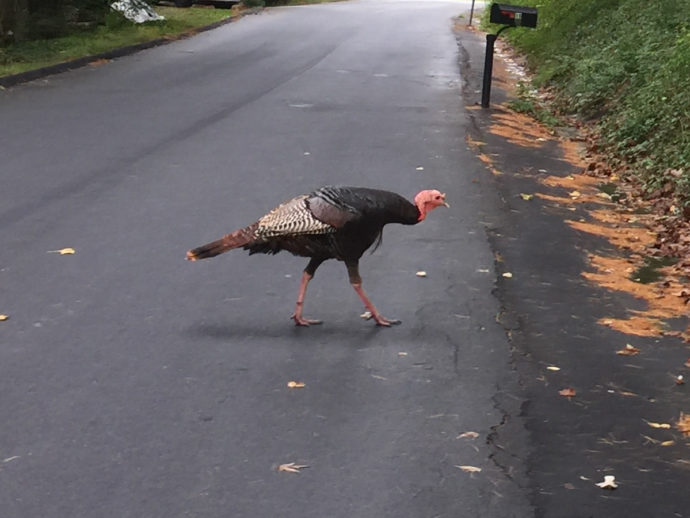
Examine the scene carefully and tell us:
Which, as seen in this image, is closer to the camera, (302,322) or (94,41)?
(302,322)

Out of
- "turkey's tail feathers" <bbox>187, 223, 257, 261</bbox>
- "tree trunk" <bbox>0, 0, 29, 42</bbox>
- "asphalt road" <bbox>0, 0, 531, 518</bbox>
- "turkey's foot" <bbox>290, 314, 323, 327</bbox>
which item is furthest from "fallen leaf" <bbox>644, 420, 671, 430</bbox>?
"tree trunk" <bbox>0, 0, 29, 42</bbox>

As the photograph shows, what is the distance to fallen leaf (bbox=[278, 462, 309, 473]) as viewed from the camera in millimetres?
4789

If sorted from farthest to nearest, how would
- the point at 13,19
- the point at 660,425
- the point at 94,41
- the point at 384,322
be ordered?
the point at 94,41 < the point at 13,19 < the point at 384,322 < the point at 660,425

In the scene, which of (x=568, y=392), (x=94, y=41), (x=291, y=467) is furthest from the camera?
(x=94, y=41)

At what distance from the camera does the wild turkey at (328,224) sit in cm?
634

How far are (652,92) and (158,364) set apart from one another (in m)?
10.1

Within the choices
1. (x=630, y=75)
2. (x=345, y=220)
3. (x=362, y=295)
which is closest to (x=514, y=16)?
(x=630, y=75)

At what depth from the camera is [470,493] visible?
466 cm

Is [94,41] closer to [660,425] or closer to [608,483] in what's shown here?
[660,425]

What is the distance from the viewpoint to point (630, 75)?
1625 cm

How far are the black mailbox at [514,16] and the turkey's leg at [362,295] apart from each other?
951 centimetres

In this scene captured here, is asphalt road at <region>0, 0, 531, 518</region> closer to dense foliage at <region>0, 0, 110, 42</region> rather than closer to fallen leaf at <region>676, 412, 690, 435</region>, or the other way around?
fallen leaf at <region>676, 412, 690, 435</region>

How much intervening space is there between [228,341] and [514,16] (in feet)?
34.7

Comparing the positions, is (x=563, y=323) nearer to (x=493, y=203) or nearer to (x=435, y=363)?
(x=435, y=363)
